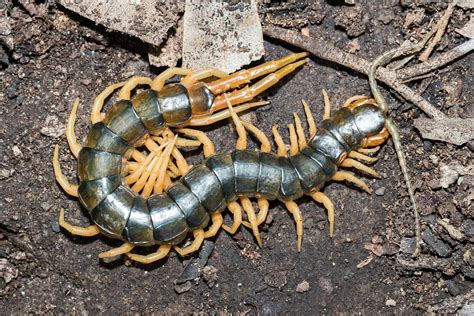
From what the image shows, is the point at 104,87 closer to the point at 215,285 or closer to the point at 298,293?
the point at 215,285

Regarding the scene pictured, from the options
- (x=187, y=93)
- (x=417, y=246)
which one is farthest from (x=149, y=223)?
(x=417, y=246)

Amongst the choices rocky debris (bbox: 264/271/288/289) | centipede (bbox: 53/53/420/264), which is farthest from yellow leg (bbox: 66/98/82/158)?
rocky debris (bbox: 264/271/288/289)

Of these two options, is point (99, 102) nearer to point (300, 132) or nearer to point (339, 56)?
point (300, 132)

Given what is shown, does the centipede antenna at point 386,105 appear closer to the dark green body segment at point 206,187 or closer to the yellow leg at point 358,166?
the yellow leg at point 358,166

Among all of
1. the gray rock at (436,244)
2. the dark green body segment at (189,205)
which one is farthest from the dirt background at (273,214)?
the dark green body segment at (189,205)

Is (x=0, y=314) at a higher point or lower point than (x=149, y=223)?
lower

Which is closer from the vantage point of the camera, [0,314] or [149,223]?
[149,223]

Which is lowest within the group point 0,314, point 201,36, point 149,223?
point 0,314
